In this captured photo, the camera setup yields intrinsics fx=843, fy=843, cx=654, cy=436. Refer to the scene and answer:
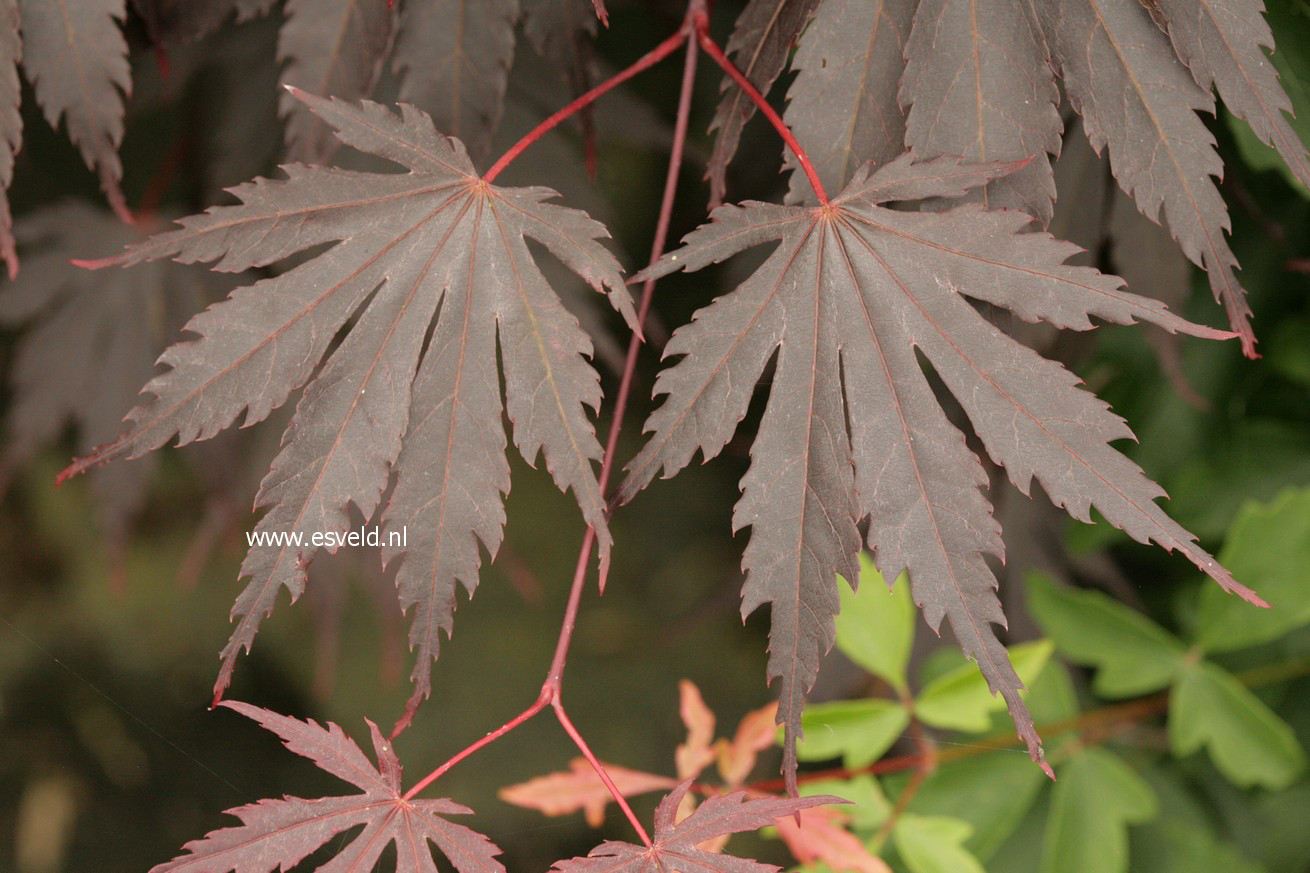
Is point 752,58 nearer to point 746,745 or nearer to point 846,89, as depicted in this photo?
point 846,89

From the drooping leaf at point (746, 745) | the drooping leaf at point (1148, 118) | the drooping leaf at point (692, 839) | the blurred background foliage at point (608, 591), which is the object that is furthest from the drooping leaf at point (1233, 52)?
the drooping leaf at point (746, 745)

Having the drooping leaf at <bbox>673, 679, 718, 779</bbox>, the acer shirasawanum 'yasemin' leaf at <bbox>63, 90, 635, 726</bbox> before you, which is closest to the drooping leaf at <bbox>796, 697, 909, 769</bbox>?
the drooping leaf at <bbox>673, 679, 718, 779</bbox>

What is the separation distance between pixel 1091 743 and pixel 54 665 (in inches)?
48.4

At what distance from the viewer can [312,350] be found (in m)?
0.48

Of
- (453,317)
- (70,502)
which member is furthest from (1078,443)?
(70,502)

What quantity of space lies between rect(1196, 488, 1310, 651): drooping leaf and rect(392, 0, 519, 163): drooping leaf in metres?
0.81

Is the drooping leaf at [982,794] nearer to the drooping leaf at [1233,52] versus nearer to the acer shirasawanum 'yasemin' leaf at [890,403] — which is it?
the acer shirasawanum 'yasemin' leaf at [890,403]

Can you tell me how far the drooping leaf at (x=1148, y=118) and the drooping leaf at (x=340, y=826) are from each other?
52 cm

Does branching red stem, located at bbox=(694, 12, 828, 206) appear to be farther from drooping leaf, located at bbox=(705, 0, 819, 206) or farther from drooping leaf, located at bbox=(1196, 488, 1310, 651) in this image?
drooping leaf, located at bbox=(1196, 488, 1310, 651)

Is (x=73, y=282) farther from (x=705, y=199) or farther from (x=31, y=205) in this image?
(x=705, y=199)

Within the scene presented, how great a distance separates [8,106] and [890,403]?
1.84ft

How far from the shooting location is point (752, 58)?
547 millimetres

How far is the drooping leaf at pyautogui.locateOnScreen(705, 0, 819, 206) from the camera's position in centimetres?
53

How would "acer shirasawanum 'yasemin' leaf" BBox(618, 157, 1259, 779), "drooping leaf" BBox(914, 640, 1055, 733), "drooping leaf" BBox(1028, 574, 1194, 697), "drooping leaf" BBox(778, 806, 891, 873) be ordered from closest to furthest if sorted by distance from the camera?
"acer shirasawanum 'yasemin' leaf" BBox(618, 157, 1259, 779) < "drooping leaf" BBox(778, 806, 891, 873) < "drooping leaf" BBox(914, 640, 1055, 733) < "drooping leaf" BBox(1028, 574, 1194, 697)
